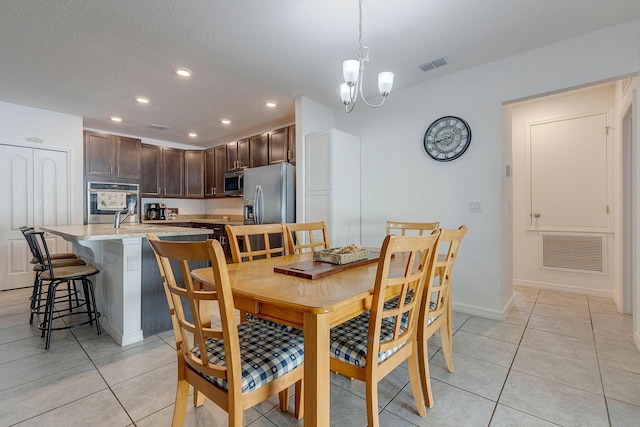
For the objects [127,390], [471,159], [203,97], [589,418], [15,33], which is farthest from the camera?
[203,97]

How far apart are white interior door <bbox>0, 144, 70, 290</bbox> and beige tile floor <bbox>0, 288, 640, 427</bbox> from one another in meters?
1.73

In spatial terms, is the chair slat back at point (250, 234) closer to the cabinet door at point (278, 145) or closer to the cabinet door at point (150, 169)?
the cabinet door at point (278, 145)

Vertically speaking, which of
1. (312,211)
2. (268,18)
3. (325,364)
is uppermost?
(268,18)

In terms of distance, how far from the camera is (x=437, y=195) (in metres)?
3.21

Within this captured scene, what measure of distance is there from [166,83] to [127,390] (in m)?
2.95

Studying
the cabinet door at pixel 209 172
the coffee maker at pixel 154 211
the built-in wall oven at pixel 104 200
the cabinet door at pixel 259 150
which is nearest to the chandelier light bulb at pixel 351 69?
the cabinet door at pixel 259 150

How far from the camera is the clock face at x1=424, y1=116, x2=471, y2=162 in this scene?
3.01 metres

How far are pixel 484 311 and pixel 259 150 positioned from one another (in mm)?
3787

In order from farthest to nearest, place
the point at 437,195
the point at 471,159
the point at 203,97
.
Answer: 1. the point at 203,97
2. the point at 437,195
3. the point at 471,159

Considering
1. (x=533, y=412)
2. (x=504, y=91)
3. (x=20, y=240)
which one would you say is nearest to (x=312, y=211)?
(x=504, y=91)

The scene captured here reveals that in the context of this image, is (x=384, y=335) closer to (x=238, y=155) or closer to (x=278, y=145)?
(x=278, y=145)

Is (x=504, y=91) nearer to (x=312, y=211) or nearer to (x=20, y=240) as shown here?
(x=312, y=211)

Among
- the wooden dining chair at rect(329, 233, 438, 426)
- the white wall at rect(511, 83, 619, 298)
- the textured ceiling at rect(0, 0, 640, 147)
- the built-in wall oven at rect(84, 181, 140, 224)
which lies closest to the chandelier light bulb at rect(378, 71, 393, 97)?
the textured ceiling at rect(0, 0, 640, 147)

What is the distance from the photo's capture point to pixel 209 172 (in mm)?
5840
